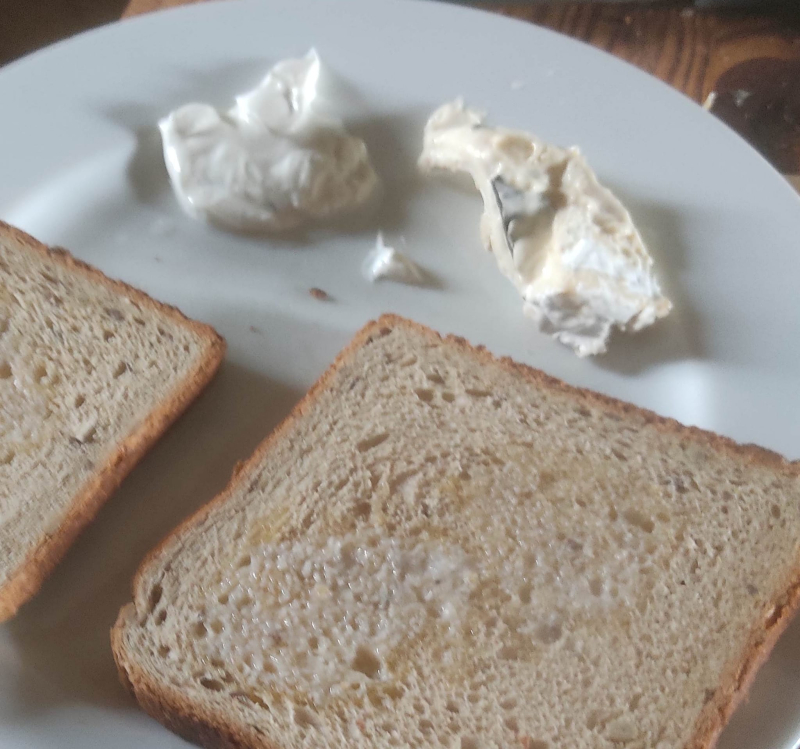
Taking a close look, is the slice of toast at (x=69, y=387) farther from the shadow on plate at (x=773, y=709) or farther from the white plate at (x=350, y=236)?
the shadow on plate at (x=773, y=709)

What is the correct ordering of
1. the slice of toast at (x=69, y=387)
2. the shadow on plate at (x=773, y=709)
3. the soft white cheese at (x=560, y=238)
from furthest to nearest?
the soft white cheese at (x=560, y=238), the slice of toast at (x=69, y=387), the shadow on plate at (x=773, y=709)

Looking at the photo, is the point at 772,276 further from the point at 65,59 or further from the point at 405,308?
the point at 65,59

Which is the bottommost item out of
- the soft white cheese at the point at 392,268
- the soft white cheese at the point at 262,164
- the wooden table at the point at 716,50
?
the soft white cheese at the point at 392,268

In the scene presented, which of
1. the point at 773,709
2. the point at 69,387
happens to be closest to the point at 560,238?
the point at 773,709

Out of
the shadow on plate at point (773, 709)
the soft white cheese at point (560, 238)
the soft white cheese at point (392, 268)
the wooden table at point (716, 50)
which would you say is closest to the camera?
the shadow on plate at point (773, 709)

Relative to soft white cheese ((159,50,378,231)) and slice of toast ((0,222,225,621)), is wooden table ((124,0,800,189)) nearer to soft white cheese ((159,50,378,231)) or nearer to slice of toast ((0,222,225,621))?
soft white cheese ((159,50,378,231))

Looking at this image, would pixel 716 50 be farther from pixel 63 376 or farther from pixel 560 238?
pixel 63 376

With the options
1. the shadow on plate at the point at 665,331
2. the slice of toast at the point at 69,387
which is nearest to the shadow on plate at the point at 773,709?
the shadow on plate at the point at 665,331
